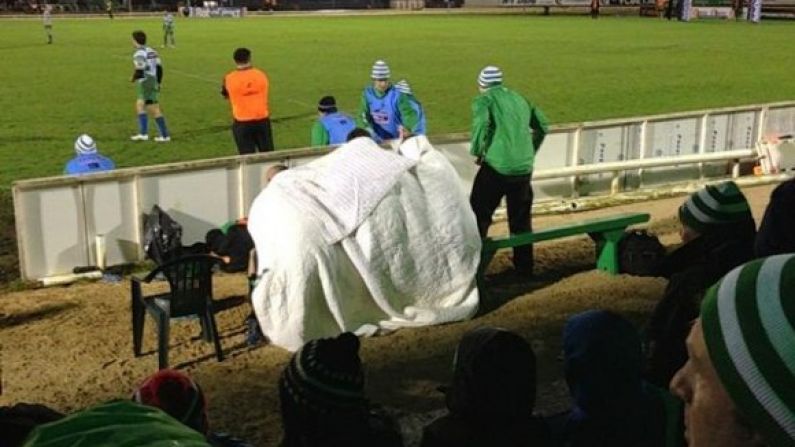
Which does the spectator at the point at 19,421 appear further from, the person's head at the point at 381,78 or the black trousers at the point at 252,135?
the black trousers at the point at 252,135

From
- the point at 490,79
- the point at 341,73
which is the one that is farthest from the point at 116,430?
the point at 341,73

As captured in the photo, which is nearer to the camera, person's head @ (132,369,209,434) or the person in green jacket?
person's head @ (132,369,209,434)

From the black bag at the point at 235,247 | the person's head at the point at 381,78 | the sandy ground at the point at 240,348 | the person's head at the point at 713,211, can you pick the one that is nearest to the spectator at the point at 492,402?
the person's head at the point at 713,211

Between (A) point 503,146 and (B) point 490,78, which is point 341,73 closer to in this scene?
(B) point 490,78

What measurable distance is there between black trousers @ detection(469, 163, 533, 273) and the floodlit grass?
7.48 metres

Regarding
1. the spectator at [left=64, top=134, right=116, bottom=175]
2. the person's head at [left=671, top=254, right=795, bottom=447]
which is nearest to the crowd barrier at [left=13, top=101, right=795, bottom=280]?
the spectator at [left=64, top=134, right=116, bottom=175]

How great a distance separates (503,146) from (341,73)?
1939cm

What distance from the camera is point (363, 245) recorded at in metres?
7.66

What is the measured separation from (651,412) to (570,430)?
30 centimetres

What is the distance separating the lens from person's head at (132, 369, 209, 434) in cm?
295

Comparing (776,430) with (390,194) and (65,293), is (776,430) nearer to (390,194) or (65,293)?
(390,194)

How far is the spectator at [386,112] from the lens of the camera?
1187 cm

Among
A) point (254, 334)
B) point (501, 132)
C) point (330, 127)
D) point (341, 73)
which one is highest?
point (501, 132)

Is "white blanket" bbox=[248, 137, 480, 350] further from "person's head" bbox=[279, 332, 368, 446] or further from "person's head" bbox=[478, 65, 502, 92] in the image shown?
"person's head" bbox=[279, 332, 368, 446]
